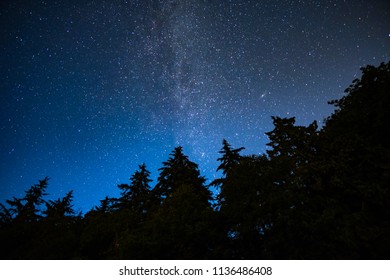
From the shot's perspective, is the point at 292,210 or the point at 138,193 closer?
the point at 292,210

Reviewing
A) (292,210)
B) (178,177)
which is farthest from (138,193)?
(292,210)

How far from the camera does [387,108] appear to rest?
11594mm

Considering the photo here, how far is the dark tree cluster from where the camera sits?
8.30 m

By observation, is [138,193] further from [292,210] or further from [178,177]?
[292,210]

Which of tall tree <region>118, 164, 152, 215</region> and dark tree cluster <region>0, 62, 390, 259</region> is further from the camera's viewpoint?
tall tree <region>118, 164, 152, 215</region>

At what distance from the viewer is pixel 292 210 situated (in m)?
8.70

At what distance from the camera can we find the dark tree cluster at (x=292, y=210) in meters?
8.30

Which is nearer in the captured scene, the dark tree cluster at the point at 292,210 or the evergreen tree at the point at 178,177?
the dark tree cluster at the point at 292,210

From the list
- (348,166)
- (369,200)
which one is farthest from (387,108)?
(369,200)

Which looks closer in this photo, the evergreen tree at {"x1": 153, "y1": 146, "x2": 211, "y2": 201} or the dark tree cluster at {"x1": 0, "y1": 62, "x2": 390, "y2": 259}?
the dark tree cluster at {"x1": 0, "y1": 62, "x2": 390, "y2": 259}

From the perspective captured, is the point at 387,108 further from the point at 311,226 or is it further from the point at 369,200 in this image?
the point at 311,226

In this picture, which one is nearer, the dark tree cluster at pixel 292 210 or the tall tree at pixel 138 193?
the dark tree cluster at pixel 292 210
